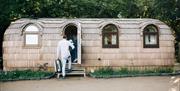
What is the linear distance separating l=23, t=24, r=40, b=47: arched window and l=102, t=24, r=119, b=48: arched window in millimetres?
3211

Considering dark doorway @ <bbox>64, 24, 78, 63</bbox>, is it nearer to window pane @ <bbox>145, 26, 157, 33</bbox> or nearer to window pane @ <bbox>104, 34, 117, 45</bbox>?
window pane @ <bbox>104, 34, 117, 45</bbox>

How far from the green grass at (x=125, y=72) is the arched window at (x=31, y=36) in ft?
10.9

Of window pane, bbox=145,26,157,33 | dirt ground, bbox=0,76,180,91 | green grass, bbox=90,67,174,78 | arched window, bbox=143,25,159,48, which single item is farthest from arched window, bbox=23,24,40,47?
window pane, bbox=145,26,157,33

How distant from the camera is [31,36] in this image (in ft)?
59.7

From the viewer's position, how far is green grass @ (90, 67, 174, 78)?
16312 millimetres

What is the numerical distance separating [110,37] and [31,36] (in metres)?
3.84

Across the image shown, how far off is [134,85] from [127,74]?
3332mm

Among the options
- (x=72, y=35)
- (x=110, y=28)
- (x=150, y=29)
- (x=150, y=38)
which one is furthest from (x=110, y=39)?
(x=72, y=35)

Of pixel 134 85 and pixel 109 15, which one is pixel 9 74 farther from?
pixel 109 15

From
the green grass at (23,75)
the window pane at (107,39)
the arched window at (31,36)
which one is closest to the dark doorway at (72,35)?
the arched window at (31,36)

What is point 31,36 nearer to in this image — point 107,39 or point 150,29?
point 107,39

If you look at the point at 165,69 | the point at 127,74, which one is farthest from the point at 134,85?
the point at 165,69

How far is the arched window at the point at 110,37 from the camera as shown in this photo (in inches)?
722

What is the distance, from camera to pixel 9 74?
16.0 meters
